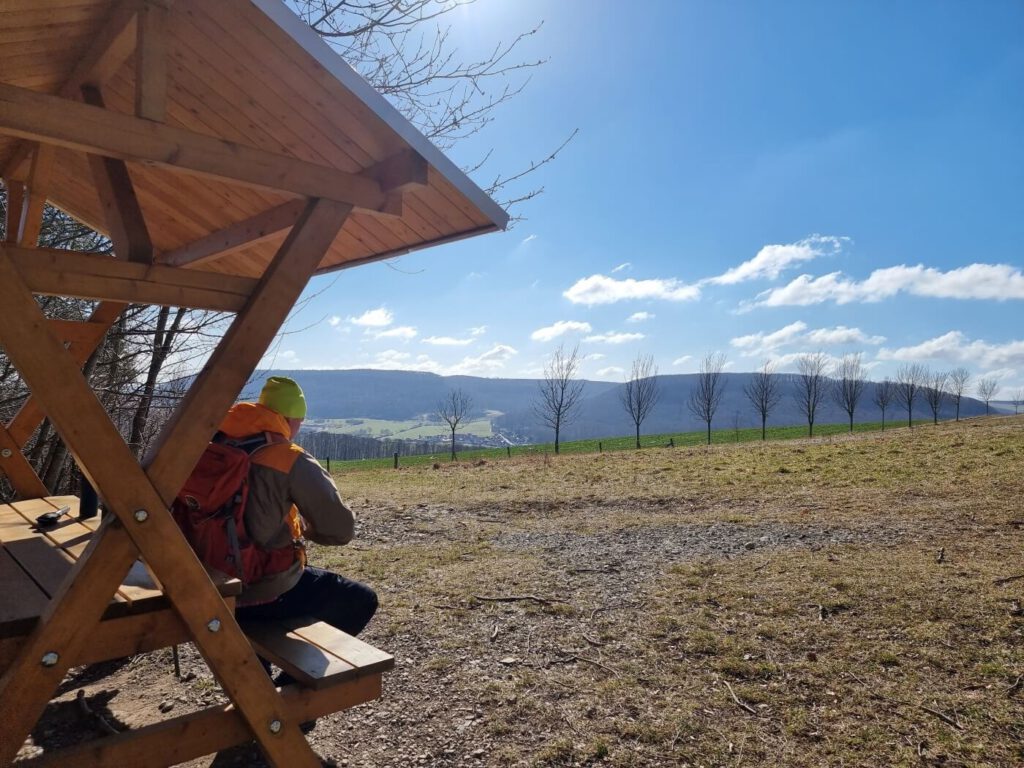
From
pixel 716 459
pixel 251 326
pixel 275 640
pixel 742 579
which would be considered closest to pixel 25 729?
pixel 275 640

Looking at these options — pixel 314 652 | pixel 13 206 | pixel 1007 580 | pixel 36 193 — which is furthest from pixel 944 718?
pixel 13 206

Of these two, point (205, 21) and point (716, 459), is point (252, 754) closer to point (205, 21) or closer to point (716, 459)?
point (205, 21)

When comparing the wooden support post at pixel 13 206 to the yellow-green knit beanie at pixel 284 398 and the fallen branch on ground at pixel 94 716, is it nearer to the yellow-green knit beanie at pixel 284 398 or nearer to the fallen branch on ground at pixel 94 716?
the yellow-green knit beanie at pixel 284 398

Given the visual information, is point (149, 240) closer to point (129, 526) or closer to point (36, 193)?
point (129, 526)

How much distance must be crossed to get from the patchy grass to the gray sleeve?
133 centimetres

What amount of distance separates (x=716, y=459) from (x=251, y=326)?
17108 millimetres

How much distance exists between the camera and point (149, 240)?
2.55 m

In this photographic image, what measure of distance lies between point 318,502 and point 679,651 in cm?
287

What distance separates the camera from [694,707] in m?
3.61

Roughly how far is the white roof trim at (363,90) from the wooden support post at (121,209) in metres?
0.99

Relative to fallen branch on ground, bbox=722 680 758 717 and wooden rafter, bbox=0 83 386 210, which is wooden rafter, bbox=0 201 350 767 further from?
fallen branch on ground, bbox=722 680 758 717

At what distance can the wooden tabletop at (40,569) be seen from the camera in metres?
2.02

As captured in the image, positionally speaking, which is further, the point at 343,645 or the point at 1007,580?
the point at 1007,580

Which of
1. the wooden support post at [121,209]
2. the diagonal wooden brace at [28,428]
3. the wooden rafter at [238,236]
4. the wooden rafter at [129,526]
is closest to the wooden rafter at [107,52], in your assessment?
the wooden support post at [121,209]
